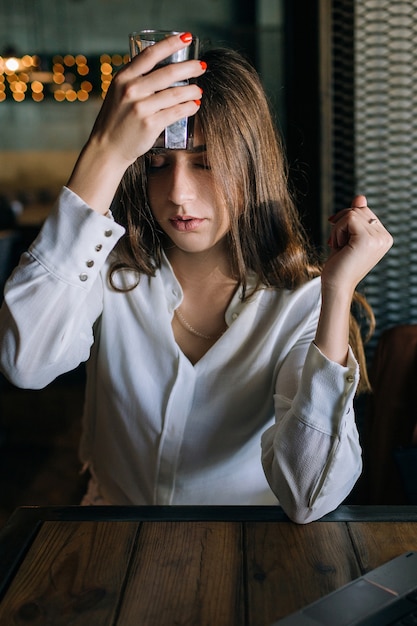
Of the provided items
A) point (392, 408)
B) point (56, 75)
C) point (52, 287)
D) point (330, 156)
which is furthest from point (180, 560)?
point (56, 75)

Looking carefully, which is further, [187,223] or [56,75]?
[56,75]

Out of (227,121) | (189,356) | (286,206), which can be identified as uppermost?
(227,121)

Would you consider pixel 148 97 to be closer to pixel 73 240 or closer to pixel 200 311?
pixel 73 240

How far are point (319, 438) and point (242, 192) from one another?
1.47 feet

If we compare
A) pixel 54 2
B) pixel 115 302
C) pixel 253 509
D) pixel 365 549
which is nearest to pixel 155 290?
pixel 115 302

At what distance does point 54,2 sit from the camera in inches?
260

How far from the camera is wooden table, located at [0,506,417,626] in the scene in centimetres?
73

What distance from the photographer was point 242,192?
4.07 ft

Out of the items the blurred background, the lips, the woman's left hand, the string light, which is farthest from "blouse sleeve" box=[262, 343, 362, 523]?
the string light

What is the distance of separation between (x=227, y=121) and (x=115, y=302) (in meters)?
0.39

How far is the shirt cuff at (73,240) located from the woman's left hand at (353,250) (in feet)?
1.03

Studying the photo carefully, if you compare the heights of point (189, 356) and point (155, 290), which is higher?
point (155, 290)

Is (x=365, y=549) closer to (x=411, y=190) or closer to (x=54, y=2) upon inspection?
(x=411, y=190)

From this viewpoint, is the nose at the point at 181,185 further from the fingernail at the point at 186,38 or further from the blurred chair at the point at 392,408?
the blurred chair at the point at 392,408
